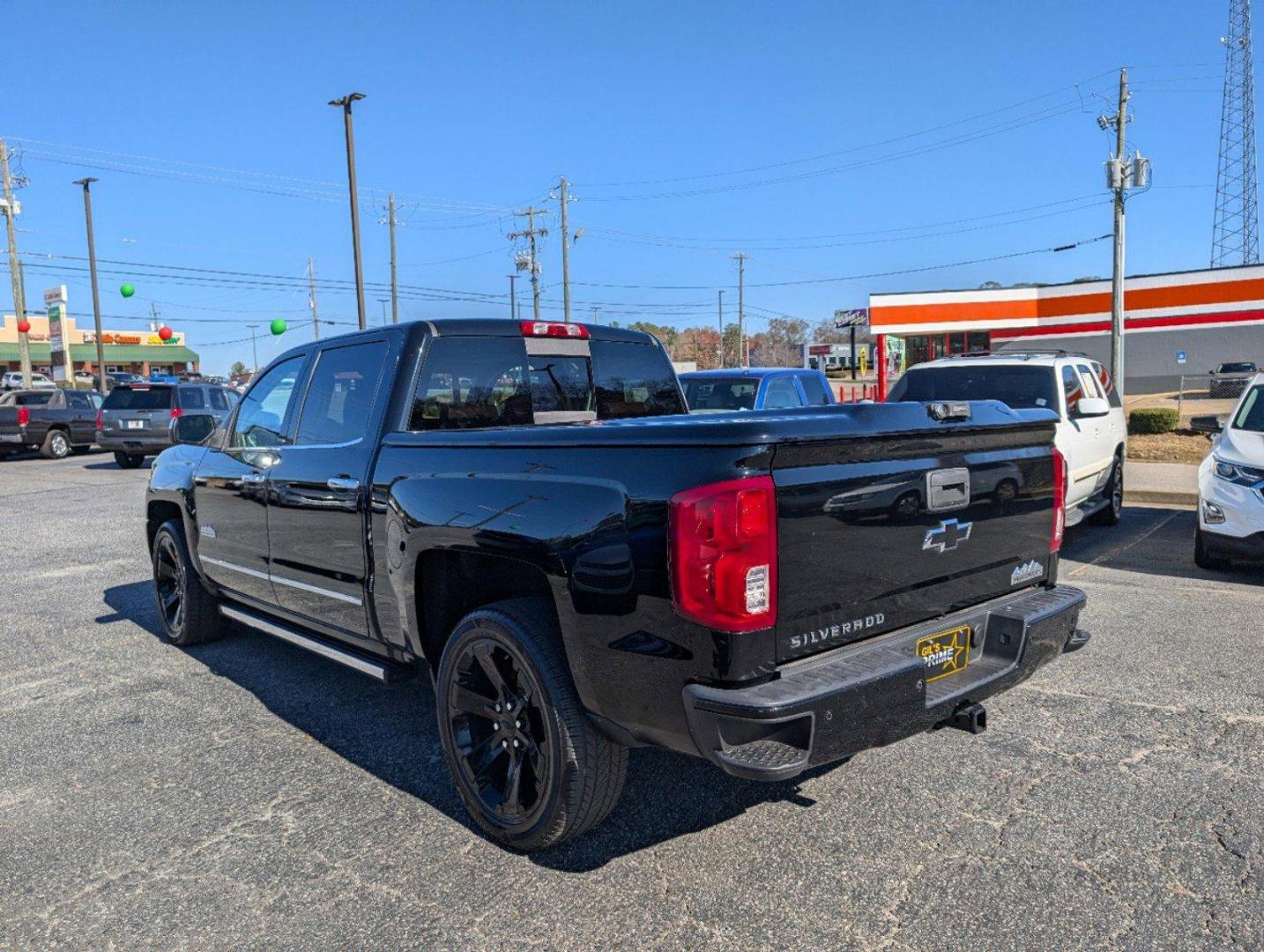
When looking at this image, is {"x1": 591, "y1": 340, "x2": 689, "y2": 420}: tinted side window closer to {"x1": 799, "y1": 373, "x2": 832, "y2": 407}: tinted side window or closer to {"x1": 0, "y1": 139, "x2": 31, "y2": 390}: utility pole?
{"x1": 799, "y1": 373, "x2": 832, "y2": 407}: tinted side window

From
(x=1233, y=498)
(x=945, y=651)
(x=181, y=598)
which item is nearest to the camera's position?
(x=945, y=651)

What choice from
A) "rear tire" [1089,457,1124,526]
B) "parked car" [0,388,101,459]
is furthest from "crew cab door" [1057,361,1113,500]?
"parked car" [0,388,101,459]

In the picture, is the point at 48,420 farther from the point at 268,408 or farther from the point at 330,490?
the point at 330,490

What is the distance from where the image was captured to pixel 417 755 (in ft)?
13.7

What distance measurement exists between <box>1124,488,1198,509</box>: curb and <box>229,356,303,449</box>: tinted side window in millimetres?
10442

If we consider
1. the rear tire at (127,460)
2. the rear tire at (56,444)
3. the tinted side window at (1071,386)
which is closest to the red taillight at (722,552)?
the tinted side window at (1071,386)

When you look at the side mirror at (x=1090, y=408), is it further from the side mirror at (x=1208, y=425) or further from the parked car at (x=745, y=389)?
the parked car at (x=745, y=389)

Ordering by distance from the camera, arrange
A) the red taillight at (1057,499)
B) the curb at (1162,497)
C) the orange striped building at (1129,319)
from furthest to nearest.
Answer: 1. the orange striped building at (1129,319)
2. the curb at (1162,497)
3. the red taillight at (1057,499)

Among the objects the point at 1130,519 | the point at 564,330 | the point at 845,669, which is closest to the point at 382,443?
the point at 564,330

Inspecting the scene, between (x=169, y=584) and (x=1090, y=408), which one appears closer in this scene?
(x=169, y=584)

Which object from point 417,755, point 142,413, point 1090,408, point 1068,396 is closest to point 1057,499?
point 417,755

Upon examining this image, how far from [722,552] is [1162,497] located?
Result: 11.0m

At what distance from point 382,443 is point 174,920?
6.04 feet

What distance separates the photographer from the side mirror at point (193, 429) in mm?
5812
